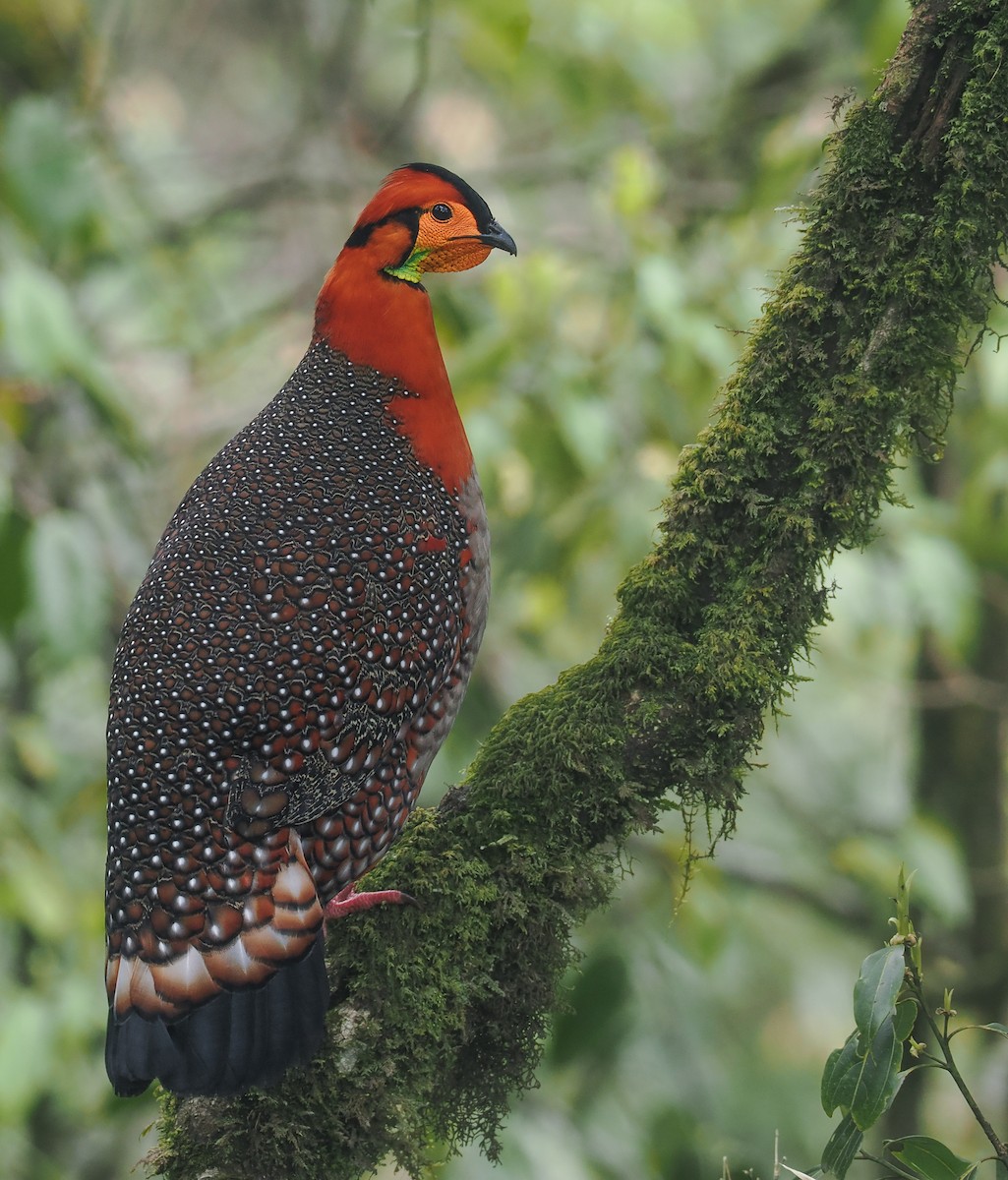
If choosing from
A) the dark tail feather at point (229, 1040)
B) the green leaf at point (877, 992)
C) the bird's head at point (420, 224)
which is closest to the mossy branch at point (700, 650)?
the dark tail feather at point (229, 1040)

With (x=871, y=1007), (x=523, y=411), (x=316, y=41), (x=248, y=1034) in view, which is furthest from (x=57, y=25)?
(x=871, y=1007)

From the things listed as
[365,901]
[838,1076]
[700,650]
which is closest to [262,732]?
[365,901]

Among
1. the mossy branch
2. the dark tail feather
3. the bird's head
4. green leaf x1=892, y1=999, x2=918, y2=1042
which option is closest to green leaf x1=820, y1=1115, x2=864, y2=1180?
green leaf x1=892, y1=999, x2=918, y2=1042

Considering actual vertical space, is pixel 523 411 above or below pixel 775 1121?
above

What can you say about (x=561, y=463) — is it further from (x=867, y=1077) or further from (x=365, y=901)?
(x=867, y=1077)

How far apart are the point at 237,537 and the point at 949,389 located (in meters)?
1.38

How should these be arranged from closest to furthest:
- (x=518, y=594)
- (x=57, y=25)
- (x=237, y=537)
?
(x=237, y=537) < (x=57, y=25) < (x=518, y=594)

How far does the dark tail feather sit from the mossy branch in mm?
136

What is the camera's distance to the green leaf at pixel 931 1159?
1.85 m

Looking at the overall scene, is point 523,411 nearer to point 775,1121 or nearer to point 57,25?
point 57,25

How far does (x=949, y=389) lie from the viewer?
2.48 meters

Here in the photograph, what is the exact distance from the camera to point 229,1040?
7.29ft

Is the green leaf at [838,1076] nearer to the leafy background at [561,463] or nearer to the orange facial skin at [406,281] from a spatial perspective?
the leafy background at [561,463]

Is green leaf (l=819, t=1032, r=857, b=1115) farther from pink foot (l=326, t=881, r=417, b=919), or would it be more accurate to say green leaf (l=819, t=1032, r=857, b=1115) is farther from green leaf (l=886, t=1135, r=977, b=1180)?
pink foot (l=326, t=881, r=417, b=919)
